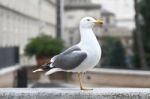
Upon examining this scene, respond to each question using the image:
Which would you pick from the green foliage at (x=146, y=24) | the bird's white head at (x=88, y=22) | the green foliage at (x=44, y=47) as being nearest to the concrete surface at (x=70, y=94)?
the bird's white head at (x=88, y=22)

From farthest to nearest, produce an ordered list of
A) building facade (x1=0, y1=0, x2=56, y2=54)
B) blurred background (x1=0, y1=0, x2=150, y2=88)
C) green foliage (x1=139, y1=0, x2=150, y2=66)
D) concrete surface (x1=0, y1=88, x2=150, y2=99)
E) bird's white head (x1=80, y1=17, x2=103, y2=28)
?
green foliage (x1=139, y1=0, x2=150, y2=66) < building facade (x1=0, y1=0, x2=56, y2=54) < blurred background (x1=0, y1=0, x2=150, y2=88) < bird's white head (x1=80, y1=17, x2=103, y2=28) < concrete surface (x1=0, y1=88, x2=150, y2=99)

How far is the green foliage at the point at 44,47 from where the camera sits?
120ft

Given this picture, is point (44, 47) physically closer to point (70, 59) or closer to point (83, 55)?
point (70, 59)

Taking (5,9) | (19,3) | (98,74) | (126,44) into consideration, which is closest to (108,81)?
(98,74)

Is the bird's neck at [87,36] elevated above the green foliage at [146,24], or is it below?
above

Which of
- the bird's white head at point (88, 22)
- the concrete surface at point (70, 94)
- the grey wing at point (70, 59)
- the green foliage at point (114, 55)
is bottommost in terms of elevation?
the green foliage at point (114, 55)

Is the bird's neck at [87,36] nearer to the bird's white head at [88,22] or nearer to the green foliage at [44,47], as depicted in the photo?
the bird's white head at [88,22]

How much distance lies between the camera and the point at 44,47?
36.5 metres

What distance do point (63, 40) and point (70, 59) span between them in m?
32.2

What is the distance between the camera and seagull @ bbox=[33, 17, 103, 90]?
7.96 meters

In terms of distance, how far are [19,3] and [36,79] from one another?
47.5 ft

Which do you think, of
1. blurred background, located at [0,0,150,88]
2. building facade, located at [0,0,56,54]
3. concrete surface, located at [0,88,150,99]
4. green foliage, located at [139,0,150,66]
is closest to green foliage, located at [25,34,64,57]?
blurred background, located at [0,0,150,88]

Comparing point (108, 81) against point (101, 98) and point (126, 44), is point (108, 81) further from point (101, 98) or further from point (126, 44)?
point (126, 44)

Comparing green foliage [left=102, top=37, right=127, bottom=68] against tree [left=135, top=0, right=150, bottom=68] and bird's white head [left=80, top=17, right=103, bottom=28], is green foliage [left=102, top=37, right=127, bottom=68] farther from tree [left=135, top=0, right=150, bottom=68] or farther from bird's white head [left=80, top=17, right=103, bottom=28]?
bird's white head [left=80, top=17, right=103, bottom=28]
